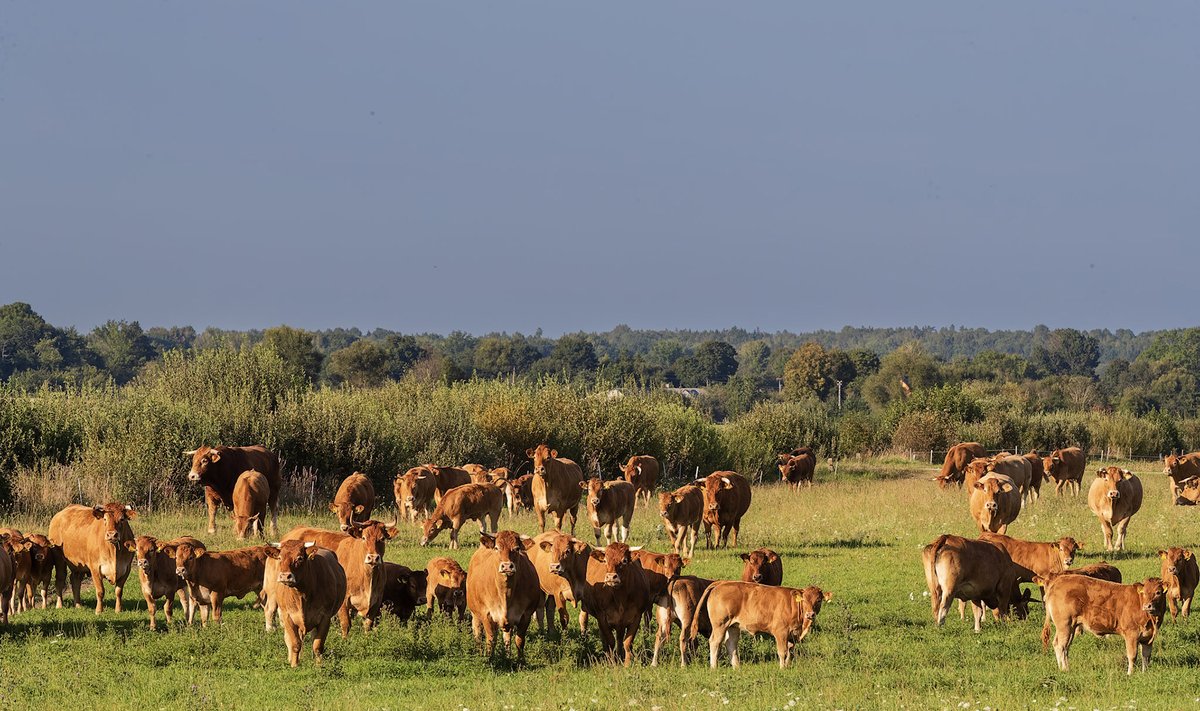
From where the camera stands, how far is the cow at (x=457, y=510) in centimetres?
2325

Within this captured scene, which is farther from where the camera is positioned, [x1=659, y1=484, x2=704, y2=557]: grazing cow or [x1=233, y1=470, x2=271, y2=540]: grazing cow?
[x1=233, y1=470, x2=271, y2=540]: grazing cow

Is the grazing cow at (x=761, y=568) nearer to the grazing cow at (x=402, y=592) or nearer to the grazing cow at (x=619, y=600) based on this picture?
the grazing cow at (x=619, y=600)

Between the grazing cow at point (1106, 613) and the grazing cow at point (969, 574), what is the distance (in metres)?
2.04

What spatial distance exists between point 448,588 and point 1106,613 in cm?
742

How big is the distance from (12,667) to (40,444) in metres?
21.5

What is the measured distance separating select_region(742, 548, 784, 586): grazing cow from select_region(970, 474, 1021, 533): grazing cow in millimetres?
8311

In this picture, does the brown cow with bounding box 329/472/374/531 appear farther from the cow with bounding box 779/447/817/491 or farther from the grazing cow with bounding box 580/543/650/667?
the cow with bounding box 779/447/817/491

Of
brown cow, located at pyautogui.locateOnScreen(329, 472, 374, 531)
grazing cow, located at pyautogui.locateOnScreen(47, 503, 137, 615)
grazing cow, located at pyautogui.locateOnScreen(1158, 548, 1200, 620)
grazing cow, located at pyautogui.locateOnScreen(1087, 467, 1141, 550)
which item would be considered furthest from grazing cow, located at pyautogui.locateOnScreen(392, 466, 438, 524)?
grazing cow, located at pyautogui.locateOnScreen(1158, 548, 1200, 620)

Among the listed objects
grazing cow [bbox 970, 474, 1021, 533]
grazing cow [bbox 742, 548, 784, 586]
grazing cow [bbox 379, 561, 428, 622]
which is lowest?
grazing cow [bbox 379, 561, 428, 622]

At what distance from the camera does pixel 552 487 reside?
25953 mm

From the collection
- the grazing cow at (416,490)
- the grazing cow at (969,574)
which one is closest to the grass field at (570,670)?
the grazing cow at (969,574)

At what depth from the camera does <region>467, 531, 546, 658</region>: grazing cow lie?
14930mm

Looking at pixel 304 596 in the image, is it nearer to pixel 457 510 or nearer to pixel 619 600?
pixel 619 600

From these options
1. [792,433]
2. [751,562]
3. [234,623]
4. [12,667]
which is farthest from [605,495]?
[792,433]
